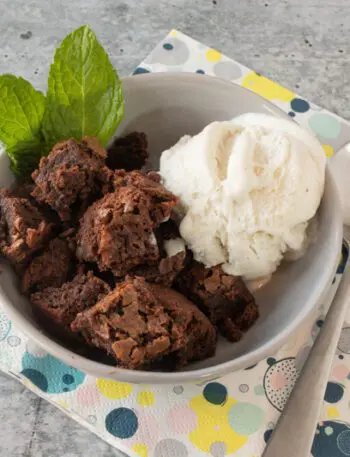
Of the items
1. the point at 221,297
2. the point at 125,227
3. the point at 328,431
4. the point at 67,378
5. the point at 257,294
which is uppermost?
A: the point at 125,227

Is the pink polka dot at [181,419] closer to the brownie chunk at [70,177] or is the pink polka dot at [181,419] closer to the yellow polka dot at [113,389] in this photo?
the yellow polka dot at [113,389]

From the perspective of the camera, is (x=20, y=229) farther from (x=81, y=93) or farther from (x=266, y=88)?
→ (x=266, y=88)

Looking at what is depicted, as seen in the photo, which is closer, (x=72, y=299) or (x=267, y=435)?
(x=72, y=299)

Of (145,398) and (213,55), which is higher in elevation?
(213,55)

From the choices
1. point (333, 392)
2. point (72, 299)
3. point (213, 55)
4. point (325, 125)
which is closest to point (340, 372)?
point (333, 392)

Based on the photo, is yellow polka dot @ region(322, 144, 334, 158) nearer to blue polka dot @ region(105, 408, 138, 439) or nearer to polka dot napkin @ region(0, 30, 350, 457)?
polka dot napkin @ region(0, 30, 350, 457)

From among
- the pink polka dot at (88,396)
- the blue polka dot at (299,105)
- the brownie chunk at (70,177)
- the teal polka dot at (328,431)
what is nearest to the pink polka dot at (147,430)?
the pink polka dot at (88,396)

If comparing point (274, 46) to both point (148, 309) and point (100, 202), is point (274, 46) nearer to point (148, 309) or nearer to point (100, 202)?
point (100, 202)
